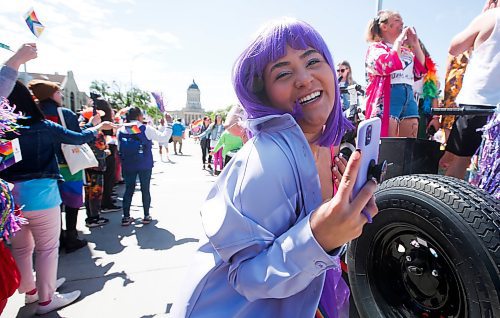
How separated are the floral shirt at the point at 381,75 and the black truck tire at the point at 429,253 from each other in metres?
1.27

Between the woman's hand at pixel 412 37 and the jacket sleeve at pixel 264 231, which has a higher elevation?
the woman's hand at pixel 412 37

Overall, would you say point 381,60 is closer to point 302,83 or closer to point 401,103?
point 401,103

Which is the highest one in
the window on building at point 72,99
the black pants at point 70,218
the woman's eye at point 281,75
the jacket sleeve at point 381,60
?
the window on building at point 72,99

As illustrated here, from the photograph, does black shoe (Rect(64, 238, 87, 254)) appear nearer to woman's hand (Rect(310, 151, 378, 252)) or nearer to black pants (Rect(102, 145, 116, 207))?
black pants (Rect(102, 145, 116, 207))

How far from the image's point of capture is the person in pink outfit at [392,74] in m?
2.68

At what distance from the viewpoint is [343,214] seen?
76 centimetres

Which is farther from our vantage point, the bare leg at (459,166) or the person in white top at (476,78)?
the bare leg at (459,166)

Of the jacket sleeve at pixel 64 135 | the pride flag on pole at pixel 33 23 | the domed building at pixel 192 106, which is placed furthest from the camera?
the domed building at pixel 192 106

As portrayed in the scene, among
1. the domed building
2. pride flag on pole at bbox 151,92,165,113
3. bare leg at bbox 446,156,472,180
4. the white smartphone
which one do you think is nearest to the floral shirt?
bare leg at bbox 446,156,472,180

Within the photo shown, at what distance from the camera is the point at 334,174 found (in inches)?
52.6

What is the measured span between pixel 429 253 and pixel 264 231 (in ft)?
3.57

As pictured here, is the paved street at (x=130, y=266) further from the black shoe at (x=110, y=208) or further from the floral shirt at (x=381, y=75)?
the floral shirt at (x=381, y=75)

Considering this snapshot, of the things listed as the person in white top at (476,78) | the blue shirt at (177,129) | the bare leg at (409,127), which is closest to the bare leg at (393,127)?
the bare leg at (409,127)

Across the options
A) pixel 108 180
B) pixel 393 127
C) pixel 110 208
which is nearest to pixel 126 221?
pixel 110 208
